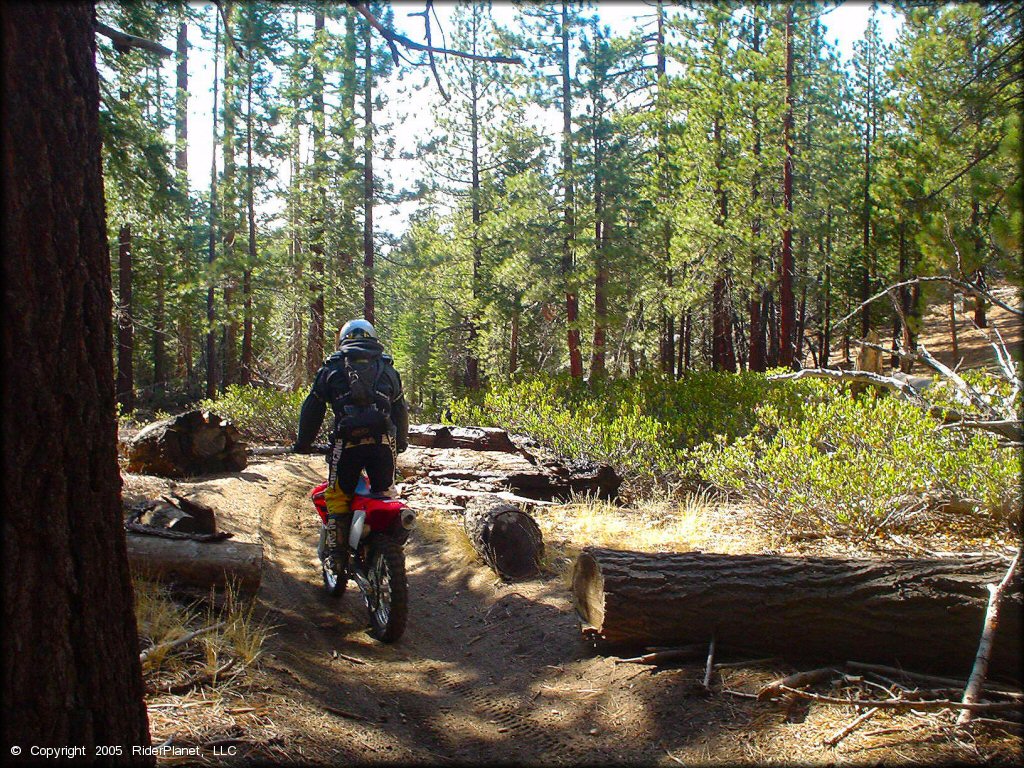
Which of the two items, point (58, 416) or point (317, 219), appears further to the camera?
point (317, 219)

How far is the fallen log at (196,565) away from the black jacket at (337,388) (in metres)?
0.97

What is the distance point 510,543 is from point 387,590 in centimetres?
182

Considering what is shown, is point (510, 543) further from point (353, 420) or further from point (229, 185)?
point (229, 185)

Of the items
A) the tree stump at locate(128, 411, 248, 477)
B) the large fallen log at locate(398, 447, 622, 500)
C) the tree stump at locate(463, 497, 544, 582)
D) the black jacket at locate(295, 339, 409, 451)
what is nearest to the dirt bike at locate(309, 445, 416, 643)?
the black jacket at locate(295, 339, 409, 451)

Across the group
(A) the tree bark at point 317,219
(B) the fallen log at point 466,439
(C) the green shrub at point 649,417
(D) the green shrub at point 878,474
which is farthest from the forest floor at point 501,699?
(A) the tree bark at point 317,219

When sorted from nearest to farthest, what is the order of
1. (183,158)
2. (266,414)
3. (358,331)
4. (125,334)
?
(358,331) < (266,414) < (125,334) < (183,158)

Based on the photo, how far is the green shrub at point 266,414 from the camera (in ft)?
58.4

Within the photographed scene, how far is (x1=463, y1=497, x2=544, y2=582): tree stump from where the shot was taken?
20.9 ft

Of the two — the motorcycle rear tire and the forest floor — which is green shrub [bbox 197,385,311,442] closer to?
the forest floor

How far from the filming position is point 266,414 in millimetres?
18297

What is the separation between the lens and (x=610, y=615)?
4.12 metres

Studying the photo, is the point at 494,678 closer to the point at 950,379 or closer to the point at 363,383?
the point at 363,383

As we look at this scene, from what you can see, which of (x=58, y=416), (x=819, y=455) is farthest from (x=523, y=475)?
(x=58, y=416)

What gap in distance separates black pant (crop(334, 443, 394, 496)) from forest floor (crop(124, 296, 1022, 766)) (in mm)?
1017
